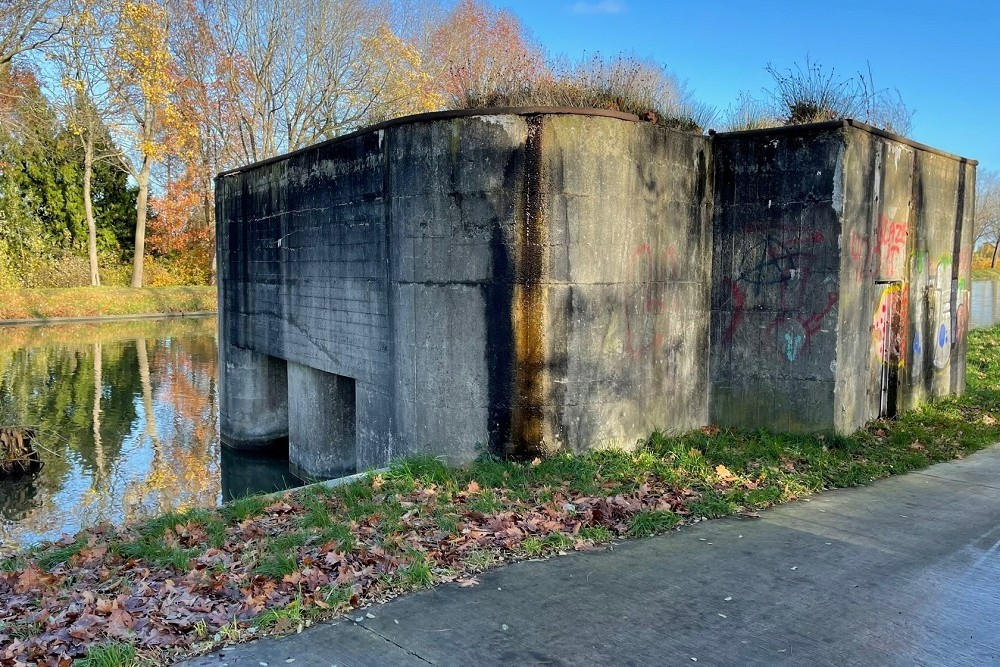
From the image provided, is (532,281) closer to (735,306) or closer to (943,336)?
(735,306)

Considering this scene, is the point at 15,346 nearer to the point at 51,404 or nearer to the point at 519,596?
the point at 51,404

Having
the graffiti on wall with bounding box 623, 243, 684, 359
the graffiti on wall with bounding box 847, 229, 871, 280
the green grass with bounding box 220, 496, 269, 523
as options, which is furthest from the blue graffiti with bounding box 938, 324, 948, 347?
the green grass with bounding box 220, 496, 269, 523

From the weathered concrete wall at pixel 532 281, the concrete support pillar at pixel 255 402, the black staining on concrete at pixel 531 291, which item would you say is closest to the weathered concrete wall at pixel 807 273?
the weathered concrete wall at pixel 532 281

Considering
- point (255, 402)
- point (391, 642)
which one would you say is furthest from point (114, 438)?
point (391, 642)

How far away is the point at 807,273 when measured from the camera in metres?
8.15

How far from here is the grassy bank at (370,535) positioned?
4.19 m

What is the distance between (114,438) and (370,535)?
10285 mm

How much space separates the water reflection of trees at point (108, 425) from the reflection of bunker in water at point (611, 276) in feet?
11.4

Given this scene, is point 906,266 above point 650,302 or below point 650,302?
above

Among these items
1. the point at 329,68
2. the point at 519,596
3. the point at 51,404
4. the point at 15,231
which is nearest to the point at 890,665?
the point at 519,596

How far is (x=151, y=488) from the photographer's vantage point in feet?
36.3

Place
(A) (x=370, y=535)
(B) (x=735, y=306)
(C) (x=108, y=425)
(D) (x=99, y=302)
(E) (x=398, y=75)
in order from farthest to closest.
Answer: (D) (x=99, y=302) → (E) (x=398, y=75) → (C) (x=108, y=425) → (B) (x=735, y=306) → (A) (x=370, y=535)

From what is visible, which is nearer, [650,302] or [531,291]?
[531,291]

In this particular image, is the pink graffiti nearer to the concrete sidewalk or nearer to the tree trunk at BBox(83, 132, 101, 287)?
the concrete sidewalk
